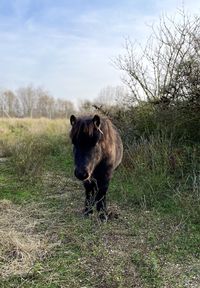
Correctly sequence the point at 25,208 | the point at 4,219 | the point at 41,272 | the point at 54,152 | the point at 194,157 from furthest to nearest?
the point at 54,152, the point at 194,157, the point at 25,208, the point at 4,219, the point at 41,272

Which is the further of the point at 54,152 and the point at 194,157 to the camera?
the point at 54,152

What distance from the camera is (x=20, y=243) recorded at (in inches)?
182

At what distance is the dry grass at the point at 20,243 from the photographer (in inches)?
165

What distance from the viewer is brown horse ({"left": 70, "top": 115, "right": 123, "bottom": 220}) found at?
539 cm

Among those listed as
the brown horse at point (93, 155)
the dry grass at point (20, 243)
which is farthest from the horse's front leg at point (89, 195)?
the dry grass at point (20, 243)

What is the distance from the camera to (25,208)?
21.9 ft

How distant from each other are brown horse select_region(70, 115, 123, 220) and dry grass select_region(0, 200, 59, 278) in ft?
3.01

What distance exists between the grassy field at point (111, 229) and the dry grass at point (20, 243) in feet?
0.04

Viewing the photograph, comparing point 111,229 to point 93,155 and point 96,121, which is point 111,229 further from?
point 96,121

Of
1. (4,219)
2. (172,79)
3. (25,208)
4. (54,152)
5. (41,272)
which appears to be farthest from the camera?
(54,152)

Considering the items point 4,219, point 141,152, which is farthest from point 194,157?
point 4,219

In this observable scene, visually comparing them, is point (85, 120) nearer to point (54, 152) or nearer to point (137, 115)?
point (137, 115)

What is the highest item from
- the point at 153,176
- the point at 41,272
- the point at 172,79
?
the point at 172,79

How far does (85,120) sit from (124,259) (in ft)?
6.60
